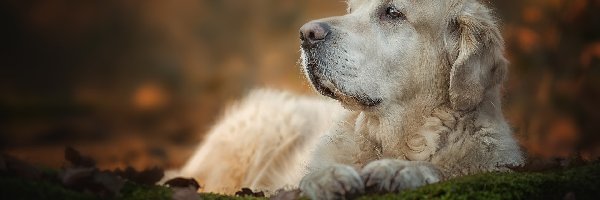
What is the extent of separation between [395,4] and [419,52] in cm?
26

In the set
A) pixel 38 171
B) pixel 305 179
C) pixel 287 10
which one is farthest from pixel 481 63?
pixel 287 10

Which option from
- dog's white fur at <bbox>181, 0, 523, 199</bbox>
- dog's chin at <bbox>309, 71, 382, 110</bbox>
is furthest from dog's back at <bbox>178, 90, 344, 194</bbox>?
dog's chin at <bbox>309, 71, 382, 110</bbox>

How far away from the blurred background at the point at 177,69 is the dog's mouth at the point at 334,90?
2546mm

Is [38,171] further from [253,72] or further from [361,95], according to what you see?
[253,72]

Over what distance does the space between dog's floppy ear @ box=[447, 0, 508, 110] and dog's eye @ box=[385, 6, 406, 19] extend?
0.24m

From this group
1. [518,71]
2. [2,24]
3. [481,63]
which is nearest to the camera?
[481,63]

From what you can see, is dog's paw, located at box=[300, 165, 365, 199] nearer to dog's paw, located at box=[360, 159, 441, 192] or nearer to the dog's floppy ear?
dog's paw, located at box=[360, 159, 441, 192]

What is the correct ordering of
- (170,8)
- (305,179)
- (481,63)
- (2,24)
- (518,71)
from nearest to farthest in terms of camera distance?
(305,179) < (481,63) < (2,24) < (518,71) < (170,8)

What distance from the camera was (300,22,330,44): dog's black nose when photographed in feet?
11.1

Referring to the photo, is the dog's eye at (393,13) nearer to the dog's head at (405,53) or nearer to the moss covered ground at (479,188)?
the dog's head at (405,53)

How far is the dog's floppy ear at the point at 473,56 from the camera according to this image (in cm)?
347

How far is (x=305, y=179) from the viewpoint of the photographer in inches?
107

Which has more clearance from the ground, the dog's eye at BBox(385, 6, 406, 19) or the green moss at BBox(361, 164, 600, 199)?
the dog's eye at BBox(385, 6, 406, 19)

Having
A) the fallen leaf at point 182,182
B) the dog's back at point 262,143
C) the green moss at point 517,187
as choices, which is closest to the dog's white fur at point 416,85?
the green moss at point 517,187
